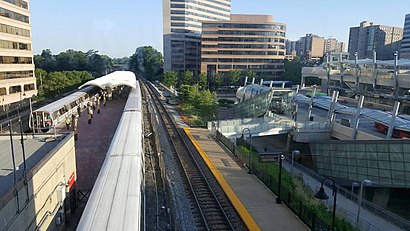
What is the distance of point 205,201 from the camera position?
16891 mm

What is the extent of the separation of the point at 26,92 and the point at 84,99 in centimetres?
2095

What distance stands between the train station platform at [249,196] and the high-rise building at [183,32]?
101 meters

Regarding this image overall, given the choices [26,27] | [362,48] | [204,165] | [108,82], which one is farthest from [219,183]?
[362,48]

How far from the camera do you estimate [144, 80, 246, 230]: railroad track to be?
14500mm

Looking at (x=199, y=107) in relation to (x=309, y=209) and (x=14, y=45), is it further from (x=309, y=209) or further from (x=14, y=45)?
(x=309, y=209)

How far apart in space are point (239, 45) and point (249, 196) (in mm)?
91158

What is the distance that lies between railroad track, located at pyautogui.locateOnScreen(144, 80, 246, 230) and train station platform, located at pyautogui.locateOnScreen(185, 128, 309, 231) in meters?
0.54

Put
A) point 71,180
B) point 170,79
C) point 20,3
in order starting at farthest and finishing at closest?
1. point 170,79
2. point 20,3
3. point 71,180

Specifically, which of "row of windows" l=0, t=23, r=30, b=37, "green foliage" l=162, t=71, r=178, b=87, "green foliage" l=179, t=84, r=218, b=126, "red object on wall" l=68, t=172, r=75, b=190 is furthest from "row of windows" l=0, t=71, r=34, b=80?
"green foliage" l=162, t=71, r=178, b=87

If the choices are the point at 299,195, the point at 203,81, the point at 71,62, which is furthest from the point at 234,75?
the point at 299,195

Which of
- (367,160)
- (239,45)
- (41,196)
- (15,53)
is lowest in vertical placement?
(367,160)

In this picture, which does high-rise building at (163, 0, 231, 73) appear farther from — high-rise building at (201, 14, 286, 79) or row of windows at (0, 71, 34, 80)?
row of windows at (0, 71, 34, 80)

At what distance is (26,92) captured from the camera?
4972 cm

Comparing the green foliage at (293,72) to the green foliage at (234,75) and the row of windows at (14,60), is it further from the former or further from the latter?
the row of windows at (14,60)
